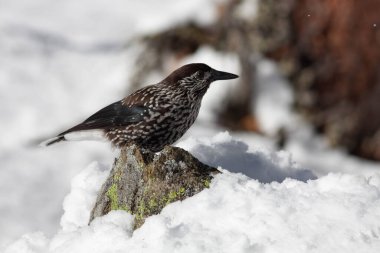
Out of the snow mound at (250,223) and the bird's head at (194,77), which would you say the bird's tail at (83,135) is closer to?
the bird's head at (194,77)

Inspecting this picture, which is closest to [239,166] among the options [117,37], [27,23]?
[117,37]

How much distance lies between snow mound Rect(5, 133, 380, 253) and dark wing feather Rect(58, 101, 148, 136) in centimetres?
229

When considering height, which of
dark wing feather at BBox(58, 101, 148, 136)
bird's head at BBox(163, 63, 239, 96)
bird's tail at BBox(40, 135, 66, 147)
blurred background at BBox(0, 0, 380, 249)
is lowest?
blurred background at BBox(0, 0, 380, 249)

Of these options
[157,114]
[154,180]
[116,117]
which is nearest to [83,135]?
[116,117]

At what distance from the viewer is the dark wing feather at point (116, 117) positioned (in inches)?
286

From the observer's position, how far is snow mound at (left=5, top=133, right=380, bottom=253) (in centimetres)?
423

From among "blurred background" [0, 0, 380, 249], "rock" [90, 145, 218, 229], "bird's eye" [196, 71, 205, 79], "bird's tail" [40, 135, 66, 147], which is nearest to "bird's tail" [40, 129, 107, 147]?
"bird's tail" [40, 135, 66, 147]

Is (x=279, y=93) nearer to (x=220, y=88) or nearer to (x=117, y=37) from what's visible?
(x=220, y=88)

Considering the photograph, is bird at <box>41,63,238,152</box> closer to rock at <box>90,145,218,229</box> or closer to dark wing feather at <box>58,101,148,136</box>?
dark wing feather at <box>58,101,148,136</box>

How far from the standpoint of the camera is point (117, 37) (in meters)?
17.7

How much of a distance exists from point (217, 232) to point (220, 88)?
10.3 m

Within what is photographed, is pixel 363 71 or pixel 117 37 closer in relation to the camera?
pixel 363 71

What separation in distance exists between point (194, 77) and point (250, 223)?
3.37 m

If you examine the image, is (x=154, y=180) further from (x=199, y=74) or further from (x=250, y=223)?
(x=199, y=74)
